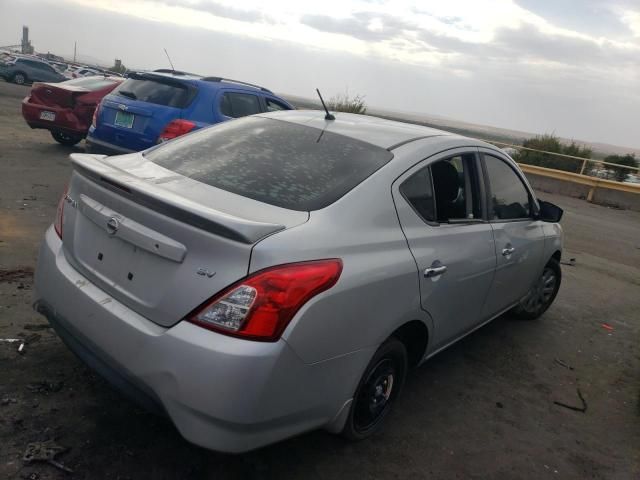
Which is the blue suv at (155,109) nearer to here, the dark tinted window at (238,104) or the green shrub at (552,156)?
the dark tinted window at (238,104)

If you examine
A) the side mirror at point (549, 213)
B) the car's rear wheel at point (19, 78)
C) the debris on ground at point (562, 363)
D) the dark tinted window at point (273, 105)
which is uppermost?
the dark tinted window at point (273, 105)

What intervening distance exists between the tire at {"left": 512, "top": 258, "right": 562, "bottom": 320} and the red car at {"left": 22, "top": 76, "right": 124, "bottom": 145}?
8.13m

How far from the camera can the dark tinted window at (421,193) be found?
116 inches

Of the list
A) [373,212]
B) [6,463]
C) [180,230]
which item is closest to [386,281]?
[373,212]

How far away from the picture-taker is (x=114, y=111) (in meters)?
7.26

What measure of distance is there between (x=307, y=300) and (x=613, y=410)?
2909 mm

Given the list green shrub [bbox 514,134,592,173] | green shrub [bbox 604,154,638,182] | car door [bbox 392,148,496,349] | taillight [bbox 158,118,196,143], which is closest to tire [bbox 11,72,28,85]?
green shrub [bbox 514,134,592,173]

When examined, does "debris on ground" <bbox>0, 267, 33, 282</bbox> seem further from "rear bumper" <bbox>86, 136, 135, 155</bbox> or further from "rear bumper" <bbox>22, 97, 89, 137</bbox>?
"rear bumper" <bbox>22, 97, 89, 137</bbox>

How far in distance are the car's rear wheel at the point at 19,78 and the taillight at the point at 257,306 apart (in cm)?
3320

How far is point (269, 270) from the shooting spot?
213 cm

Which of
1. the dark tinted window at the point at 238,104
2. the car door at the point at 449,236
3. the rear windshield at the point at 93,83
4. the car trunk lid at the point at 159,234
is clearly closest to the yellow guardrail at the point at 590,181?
the dark tinted window at the point at 238,104

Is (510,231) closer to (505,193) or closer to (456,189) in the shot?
(505,193)

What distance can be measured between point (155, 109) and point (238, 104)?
4.03 feet

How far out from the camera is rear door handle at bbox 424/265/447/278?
9.53ft
